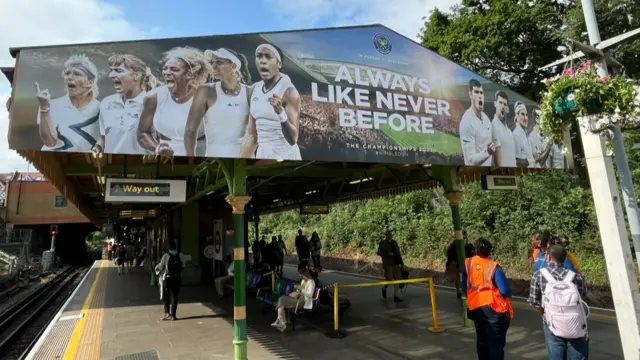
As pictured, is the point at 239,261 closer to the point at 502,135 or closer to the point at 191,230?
the point at 502,135

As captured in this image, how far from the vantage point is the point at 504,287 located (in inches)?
171

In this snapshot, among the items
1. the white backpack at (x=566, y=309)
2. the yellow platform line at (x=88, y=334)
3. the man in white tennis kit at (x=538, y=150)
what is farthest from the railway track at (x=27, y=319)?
the man in white tennis kit at (x=538, y=150)

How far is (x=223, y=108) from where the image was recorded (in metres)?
5.26

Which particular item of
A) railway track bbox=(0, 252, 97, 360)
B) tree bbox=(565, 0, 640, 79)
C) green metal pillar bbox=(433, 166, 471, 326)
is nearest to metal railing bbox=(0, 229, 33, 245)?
railway track bbox=(0, 252, 97, 360)

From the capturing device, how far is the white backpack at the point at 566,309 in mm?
3684

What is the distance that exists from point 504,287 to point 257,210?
15.3 meters

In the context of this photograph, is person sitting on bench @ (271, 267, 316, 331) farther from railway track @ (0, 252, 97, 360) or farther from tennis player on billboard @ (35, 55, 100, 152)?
railway track @ (0, 252, 97, 360)

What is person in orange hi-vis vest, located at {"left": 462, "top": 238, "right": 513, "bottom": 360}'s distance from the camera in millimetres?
4406

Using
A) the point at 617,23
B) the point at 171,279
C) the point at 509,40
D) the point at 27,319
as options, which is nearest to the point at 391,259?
the point at 171,279

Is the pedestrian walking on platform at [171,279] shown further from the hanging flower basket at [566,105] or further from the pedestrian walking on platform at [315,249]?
the pedestrian walking on platform at [315,249]

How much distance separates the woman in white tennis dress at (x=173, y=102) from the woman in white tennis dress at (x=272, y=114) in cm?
66

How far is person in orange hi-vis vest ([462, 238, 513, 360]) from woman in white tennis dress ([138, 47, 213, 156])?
135 inches

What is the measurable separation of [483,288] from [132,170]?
22.0ft

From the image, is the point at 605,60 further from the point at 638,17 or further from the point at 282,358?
the point at 638,17
